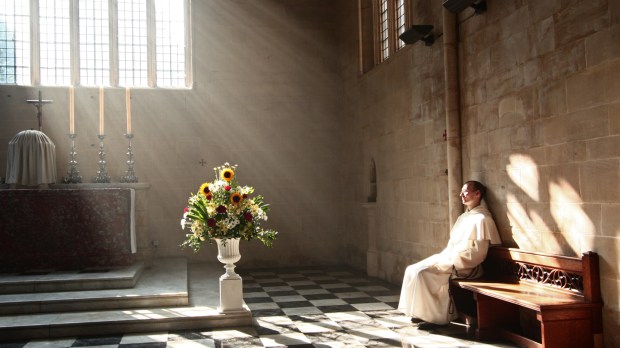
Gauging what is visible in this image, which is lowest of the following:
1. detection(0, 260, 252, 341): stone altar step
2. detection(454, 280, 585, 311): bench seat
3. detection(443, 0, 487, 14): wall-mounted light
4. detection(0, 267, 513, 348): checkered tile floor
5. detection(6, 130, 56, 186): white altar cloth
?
detection(0, 267, 513, 348): checkered tile floor

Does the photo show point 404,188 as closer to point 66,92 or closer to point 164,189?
point 164,189

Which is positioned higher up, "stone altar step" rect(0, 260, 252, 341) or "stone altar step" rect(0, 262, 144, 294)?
"stone altar step" rect(0, 262, 144, 294)

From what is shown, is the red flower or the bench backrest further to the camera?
the red flower

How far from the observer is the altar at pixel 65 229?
8133mm

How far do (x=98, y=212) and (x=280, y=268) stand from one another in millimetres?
3944

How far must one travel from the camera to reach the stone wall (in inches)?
184

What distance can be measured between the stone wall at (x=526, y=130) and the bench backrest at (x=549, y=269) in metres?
0.10

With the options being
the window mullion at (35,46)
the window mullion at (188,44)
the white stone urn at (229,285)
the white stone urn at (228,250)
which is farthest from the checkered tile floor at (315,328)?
the window mullion at (35,46)

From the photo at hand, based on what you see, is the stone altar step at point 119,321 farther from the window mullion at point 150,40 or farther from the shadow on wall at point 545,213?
the window mullion at point 150,40

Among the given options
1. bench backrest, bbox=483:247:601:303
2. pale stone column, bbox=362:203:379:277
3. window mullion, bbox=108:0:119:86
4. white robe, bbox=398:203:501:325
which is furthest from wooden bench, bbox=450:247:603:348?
window mullion, bbox=108:0:119:86

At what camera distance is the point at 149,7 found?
11.5 metres

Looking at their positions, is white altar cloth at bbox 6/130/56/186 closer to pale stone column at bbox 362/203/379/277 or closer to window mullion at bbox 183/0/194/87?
window mullion at bbox 183/0/194/87

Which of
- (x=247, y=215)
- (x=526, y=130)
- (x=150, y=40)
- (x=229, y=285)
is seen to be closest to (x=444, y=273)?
(x=526, y=130)

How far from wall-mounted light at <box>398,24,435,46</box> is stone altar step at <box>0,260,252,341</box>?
394 centimetres
